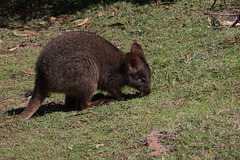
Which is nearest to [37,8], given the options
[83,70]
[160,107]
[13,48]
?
[13,48]

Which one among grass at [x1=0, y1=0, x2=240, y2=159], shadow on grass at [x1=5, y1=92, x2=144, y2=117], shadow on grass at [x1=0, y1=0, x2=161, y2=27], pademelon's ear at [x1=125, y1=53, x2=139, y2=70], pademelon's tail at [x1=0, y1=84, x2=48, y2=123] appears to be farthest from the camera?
shadow on grass at [x1=0, y1=0, x2=161, y2=27]

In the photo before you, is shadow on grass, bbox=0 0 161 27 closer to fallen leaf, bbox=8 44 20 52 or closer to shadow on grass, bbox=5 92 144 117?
fallen leaf, bbox=8 44 20 52

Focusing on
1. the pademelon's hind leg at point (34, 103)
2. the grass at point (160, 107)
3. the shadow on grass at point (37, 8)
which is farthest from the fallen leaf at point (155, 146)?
the shadow on grass at point (37, 8)

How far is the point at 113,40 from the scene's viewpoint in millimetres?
8406

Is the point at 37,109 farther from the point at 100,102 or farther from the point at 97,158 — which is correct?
the point at 97,158

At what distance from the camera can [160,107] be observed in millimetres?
5164

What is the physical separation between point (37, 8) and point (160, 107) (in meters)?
7.41

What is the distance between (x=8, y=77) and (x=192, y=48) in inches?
151

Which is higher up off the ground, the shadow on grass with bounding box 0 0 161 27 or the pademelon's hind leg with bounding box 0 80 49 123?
the shadow on grass with bounding box 0 0 161 27

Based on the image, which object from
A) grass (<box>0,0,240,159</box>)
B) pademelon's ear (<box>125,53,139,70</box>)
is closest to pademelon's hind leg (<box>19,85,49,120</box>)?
grass (<box>0,0,240,159</box>)

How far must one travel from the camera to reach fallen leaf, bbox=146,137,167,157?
13.1 ft

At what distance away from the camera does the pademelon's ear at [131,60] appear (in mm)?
6127

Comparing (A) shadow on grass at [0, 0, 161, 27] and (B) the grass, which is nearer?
(B) the grass

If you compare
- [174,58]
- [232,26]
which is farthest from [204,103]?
[232,26]
